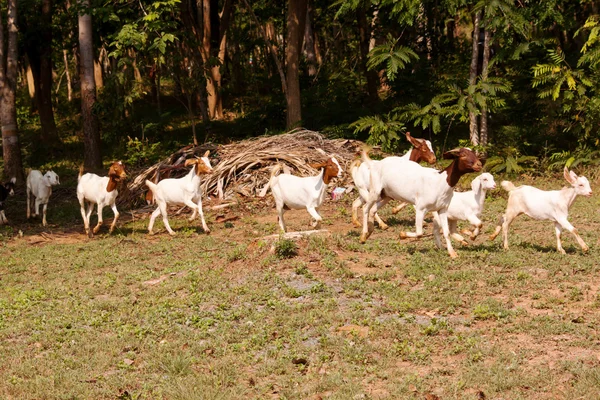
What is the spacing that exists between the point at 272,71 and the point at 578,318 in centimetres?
3668

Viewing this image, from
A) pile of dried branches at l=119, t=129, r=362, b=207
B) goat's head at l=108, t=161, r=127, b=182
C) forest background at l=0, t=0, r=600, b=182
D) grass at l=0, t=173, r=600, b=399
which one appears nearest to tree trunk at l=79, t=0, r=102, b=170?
forest background at l=0, t=0, r=600, b=182

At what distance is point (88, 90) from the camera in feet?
76.2

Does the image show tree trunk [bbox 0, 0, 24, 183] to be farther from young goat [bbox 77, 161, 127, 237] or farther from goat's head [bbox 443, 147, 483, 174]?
goat's head [bbox 443, 147, 483, 174]

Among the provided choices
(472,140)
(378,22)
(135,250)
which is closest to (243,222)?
(135,250)

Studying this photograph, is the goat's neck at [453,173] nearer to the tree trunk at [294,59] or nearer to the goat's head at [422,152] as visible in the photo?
the goat's head at [422,152]

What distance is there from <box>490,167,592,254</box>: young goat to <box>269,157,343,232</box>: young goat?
2702mm

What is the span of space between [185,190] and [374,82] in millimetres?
13049

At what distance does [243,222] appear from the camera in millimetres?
16938

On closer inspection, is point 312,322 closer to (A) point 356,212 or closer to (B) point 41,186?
(A) point 356,212

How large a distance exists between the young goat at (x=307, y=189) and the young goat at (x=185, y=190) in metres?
2.46

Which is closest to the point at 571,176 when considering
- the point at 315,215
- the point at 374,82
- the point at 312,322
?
the point at 315,215

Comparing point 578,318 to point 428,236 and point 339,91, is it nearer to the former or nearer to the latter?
point 428,236

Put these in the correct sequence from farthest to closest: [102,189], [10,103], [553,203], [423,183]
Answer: [10,103], [102,189], [553,203], [423,183]

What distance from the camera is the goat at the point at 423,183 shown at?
10914mm
